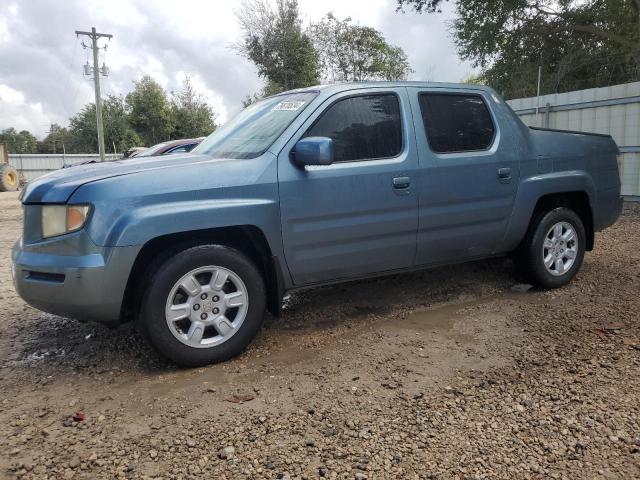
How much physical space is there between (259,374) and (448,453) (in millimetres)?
1306

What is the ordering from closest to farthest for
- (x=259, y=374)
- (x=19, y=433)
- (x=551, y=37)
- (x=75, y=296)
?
(x=19, y=433) → (x=75, y=296) → (x=259, y=374) → (x=551, y=37)

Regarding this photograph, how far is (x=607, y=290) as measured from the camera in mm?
4797

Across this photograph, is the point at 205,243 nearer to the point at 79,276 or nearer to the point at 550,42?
the point at 79,276

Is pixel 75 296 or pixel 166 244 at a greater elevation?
pixel 166 244

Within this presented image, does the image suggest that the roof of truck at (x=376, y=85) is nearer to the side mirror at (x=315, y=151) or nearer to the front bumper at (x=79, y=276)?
the side mirror at (x=315, y=151)

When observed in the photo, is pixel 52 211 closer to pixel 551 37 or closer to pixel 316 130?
pixel 316 130

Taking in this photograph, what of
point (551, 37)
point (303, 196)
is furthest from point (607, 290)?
point (551, 37)

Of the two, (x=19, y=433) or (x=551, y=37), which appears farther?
(x=551, y=37)

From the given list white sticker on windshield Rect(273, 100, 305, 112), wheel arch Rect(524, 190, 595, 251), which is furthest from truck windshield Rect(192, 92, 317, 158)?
wheel arch Rect(524, 190, 595, 251)

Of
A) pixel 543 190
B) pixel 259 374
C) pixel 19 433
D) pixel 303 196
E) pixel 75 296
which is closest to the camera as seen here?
pixel 19 433

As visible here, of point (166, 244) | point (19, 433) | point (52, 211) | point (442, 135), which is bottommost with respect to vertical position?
point (19, 433)

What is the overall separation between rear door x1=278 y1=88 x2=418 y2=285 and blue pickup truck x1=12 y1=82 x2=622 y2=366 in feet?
0.03

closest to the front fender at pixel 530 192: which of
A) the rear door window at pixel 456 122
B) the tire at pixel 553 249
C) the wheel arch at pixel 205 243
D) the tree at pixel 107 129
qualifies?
the tire at pixel 553 249

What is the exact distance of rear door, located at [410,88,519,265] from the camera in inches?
161
